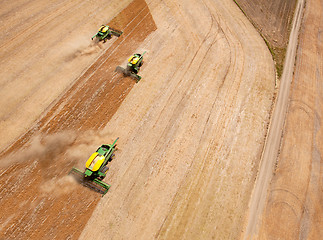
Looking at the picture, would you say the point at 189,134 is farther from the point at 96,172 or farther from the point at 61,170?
the point at 61,170

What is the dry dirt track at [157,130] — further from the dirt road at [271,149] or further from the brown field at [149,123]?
the dirt road at [271,149]

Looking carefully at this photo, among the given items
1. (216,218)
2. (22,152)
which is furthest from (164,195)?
(22,152)

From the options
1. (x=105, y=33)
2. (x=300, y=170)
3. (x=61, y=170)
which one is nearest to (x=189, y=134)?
(x=300, y=170)

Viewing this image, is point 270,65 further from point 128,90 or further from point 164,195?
point 164,195

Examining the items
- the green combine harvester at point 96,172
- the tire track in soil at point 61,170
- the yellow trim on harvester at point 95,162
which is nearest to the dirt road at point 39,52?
the tire track in soil at point 61,170

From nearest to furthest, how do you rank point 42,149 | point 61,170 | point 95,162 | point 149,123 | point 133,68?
point 95,162 → point 61,170 → point 42,149 → point 149,123 → point 133,68

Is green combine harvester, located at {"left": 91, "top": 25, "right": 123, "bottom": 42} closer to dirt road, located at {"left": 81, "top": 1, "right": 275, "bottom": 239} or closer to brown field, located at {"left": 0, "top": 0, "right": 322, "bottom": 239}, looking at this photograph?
brown field, located at {"left": 0, "top": 0, "right": 322, "bottom": 239}

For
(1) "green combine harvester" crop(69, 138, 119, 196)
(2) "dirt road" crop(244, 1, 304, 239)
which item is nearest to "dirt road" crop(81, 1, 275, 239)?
(2) "dirt road" crop(244, 1, 304, 239)
